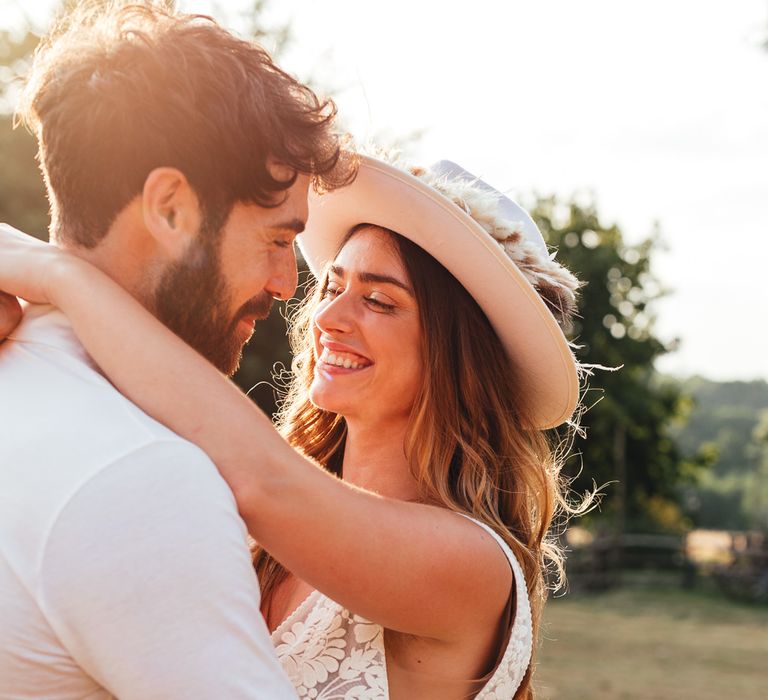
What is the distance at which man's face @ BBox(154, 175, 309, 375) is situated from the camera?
184 cm

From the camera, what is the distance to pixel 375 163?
9.54ft

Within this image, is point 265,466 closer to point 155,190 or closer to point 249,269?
point 249,269

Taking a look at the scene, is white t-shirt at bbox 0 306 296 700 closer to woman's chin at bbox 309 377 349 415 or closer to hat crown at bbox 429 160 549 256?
woman's chin at bbox 309 377 349 415

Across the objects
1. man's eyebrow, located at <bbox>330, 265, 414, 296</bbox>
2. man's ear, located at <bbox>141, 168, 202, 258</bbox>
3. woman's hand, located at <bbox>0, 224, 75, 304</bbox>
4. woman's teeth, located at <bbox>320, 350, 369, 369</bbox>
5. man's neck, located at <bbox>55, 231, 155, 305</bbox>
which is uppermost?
man's eyebrow, located at <bbox>330, 265, 414, 296</bbox>

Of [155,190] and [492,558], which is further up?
[155,190]

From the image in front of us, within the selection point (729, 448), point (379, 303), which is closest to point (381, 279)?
point (379, 303)

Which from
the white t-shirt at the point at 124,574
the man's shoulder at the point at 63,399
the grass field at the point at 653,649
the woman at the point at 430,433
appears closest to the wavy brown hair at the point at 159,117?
the man's shoulder at the point at 63,399

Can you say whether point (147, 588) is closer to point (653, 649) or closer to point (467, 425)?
point (467, 425)

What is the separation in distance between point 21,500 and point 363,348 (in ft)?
5.67

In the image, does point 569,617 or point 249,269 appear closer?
point 249,269

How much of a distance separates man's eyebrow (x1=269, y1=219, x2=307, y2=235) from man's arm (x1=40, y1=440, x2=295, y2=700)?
623 mm

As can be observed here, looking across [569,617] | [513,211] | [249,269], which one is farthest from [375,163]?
[569,617]

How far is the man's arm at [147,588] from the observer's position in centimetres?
140

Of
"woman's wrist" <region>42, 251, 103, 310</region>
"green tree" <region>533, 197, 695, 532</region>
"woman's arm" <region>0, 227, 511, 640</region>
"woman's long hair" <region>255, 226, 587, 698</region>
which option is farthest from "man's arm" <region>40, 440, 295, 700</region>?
"green tree" <region>533, 197, 695, 532</region>
